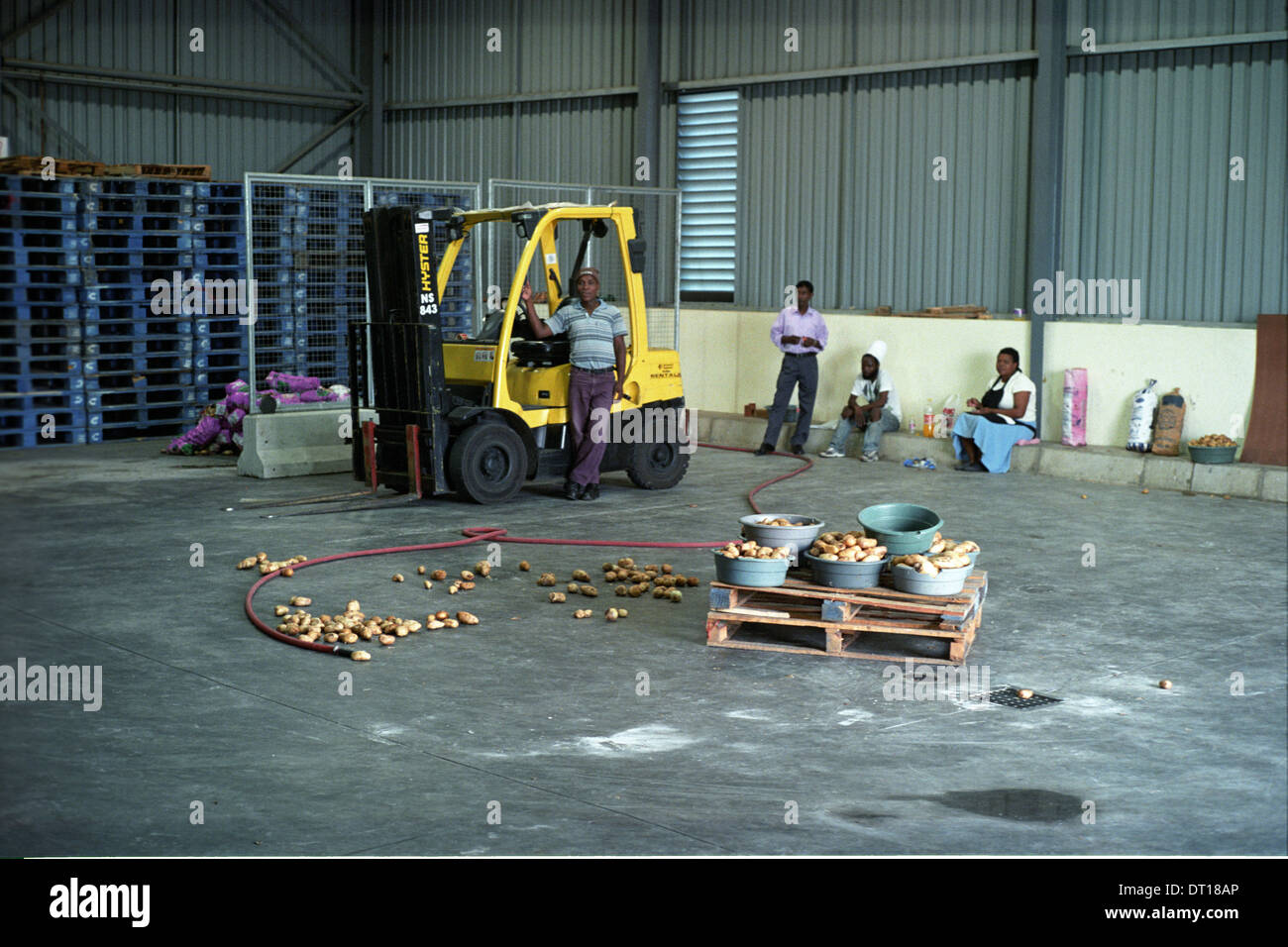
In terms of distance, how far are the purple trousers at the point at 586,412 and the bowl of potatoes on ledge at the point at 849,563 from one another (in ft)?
15.1

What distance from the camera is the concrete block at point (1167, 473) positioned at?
13398 millimetres

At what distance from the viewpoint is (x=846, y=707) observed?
6414 mm

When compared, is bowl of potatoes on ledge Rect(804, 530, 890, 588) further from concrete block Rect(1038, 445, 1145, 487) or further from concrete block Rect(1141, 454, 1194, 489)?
concrete block Rect(1038, 445, 1145, 487)

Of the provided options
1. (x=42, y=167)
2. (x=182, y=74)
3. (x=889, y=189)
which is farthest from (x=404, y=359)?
(x=182, y=74)

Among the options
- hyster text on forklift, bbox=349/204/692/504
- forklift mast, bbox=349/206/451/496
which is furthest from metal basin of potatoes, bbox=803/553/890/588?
forklift mast, bbox=349/206/451/496

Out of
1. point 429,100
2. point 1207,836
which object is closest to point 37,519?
point 1207,836

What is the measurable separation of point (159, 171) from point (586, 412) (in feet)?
26.7

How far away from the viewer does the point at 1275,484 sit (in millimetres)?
12844

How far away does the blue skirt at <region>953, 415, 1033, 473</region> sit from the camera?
14523 millimetres

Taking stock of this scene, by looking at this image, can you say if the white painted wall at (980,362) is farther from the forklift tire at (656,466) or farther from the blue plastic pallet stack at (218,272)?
the blue plastic pallet stack at (218,272)

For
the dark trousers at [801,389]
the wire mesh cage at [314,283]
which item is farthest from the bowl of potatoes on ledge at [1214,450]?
the wire mesh cage at [314,283]

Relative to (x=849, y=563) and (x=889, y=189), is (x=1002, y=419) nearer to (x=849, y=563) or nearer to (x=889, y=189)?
(x=889, y=189)

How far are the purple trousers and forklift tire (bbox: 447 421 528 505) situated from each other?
0.49 m

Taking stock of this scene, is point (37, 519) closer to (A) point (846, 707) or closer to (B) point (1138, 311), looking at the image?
(A) point (846, 707)
